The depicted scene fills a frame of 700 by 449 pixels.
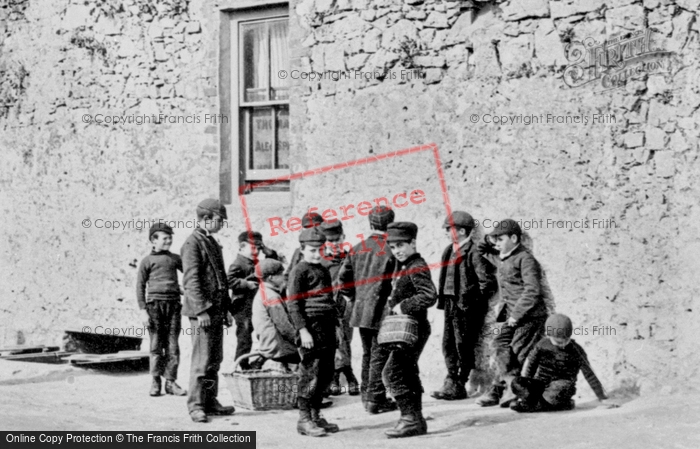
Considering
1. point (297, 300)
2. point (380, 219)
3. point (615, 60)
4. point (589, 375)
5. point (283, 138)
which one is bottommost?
point (589, 375)

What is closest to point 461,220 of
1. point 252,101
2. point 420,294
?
point 420,294

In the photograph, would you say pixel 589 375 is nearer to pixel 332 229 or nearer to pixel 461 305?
pixel 461 305

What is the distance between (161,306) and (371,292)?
84.8 inches

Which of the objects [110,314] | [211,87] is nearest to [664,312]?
[211,87]

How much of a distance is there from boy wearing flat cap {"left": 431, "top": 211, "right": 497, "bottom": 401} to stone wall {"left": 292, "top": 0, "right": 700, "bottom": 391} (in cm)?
42

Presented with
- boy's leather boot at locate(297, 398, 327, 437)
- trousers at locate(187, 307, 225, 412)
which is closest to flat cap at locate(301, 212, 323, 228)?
trousers at locate(187, 307, 225, 412)

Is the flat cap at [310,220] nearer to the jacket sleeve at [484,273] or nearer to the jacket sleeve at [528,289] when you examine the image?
the jacket sleeve at [484,273]

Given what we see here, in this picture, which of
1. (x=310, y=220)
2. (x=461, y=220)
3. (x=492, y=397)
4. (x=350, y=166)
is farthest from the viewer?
(x=350, y=166)

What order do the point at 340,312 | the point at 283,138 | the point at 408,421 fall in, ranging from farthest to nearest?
the point at 283,138 → the point at 340,312 → the point at 408,421

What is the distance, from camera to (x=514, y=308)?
8.19 meters

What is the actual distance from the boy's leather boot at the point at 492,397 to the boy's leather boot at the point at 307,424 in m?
1.59

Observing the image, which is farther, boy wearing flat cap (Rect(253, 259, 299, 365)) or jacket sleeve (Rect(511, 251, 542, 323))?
boy wearing flat cap (Rect(253, 259, 299, 365))

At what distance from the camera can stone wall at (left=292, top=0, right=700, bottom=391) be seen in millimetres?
8219

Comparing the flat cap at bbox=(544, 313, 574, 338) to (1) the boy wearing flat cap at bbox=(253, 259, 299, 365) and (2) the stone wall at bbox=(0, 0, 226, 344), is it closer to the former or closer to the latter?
(1) the boy wearing flat cap at bbox=(253, 259, 299, 365)
